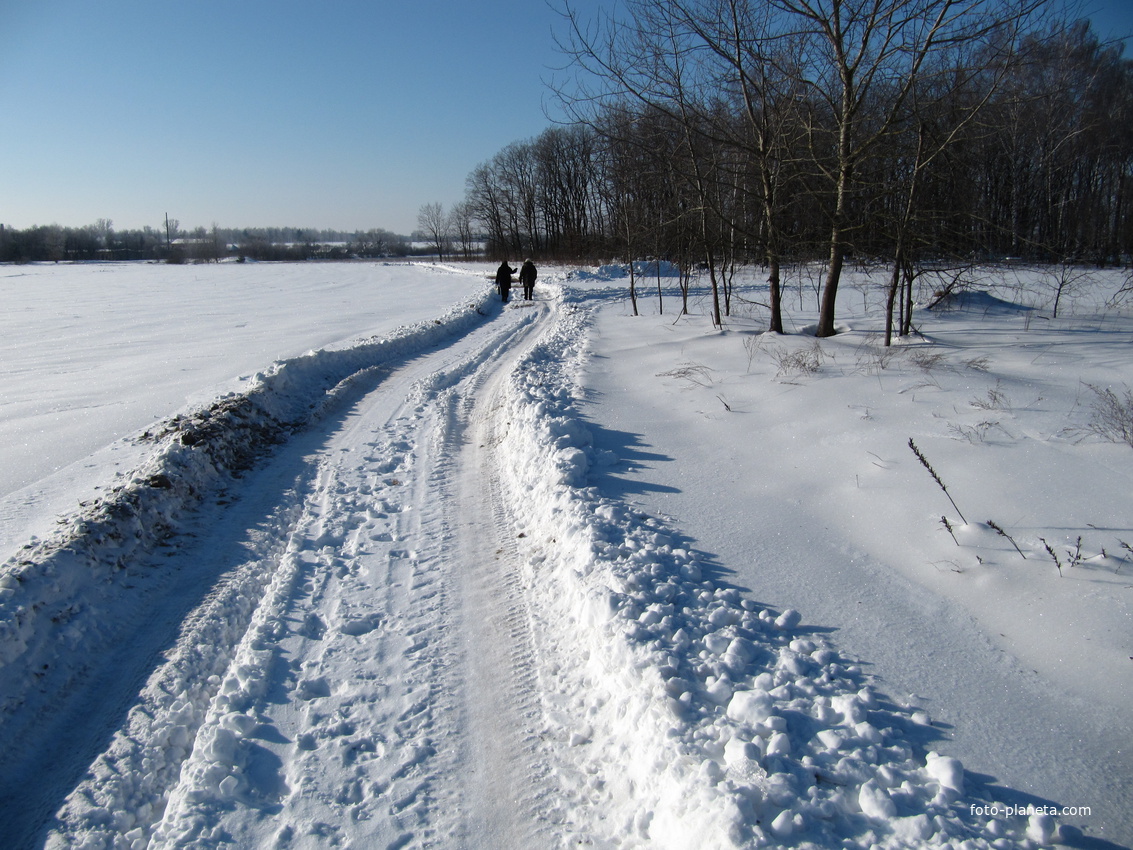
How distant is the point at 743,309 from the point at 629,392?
1135cm

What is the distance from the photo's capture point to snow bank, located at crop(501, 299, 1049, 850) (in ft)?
7.79

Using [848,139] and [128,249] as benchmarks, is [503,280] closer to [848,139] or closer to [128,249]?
[848,139]

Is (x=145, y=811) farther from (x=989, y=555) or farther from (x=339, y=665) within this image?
(x=989, y=555)

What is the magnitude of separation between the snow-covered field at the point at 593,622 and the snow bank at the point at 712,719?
17mm

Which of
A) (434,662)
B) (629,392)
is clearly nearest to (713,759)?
(434,662)

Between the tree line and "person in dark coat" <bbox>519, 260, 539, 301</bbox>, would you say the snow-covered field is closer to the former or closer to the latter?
the tree line

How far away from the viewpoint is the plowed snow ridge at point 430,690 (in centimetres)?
262

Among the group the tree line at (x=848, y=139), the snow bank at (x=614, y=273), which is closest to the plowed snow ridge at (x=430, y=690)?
the tree line at (x=848, y=139)

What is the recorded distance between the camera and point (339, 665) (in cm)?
368

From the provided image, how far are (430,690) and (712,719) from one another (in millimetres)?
1578

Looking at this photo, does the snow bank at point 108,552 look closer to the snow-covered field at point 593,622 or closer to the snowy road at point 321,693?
the snow-covered field at point 593,622

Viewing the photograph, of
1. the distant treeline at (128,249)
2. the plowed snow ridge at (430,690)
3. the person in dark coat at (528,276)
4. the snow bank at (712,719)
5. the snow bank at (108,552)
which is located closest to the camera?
the snow bank at (712,719)

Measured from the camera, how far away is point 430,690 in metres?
3.48

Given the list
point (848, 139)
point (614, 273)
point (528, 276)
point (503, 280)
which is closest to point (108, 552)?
point (848, 139)
